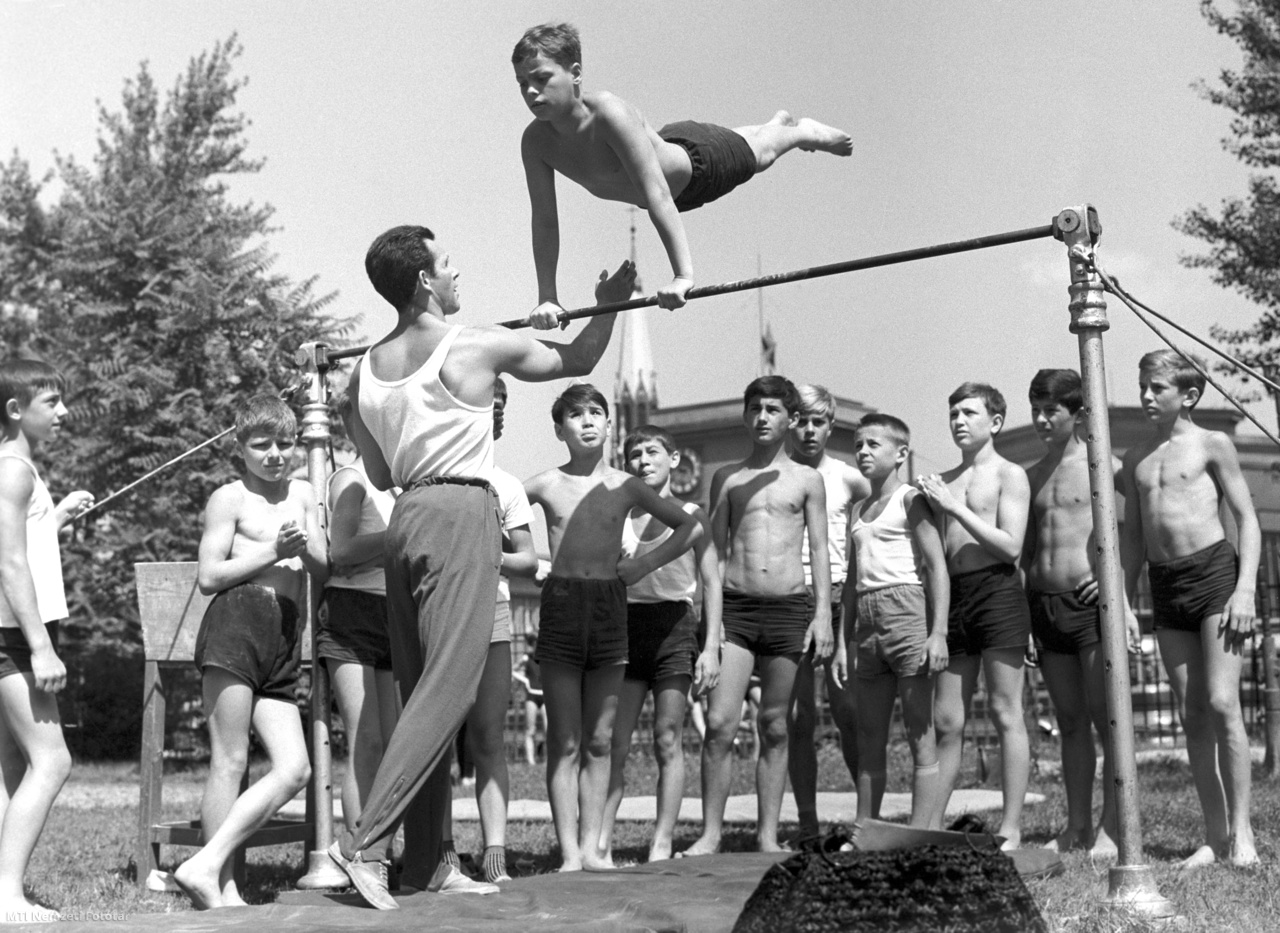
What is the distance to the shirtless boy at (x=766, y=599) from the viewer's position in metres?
6.25

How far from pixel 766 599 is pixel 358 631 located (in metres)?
1.84

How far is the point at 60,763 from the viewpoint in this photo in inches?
190

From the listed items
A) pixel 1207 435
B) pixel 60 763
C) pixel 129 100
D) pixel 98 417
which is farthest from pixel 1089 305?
pixel 129 100

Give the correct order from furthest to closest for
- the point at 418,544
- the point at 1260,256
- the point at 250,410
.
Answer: the point at 1260,256 < the point at 250,410 < the point at 418,544

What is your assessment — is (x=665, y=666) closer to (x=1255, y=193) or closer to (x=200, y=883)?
(x=200, y=883)

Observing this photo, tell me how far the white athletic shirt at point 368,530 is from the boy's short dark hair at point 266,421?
0.32 metres

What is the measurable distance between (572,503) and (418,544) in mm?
1605

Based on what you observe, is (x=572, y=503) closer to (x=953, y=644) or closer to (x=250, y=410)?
(x=250, y=410)

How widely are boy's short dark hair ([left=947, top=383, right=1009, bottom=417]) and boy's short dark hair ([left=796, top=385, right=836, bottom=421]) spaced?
68 cm

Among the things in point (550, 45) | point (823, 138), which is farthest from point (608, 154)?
point (823, 138)

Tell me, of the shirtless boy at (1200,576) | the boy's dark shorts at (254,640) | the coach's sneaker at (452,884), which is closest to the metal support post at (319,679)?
the boy's dark shorts at (254,640)

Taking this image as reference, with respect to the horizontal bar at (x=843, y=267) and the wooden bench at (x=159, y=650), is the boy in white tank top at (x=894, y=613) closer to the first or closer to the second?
the horizontal bar at (x=843, y=267)

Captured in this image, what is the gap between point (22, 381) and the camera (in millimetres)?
5055

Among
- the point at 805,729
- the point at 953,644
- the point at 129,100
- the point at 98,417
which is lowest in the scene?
the point at 805,729
